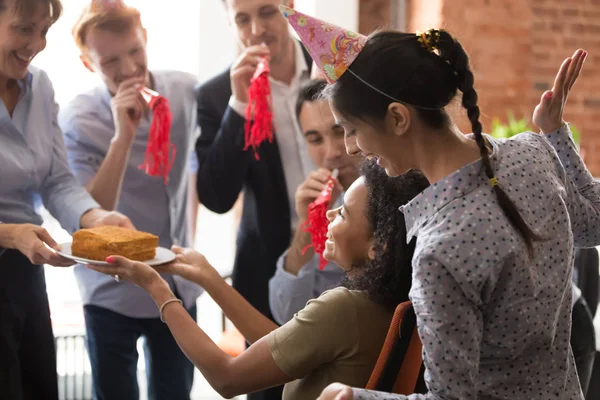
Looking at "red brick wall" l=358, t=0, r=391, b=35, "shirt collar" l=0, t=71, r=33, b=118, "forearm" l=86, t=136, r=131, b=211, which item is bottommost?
"forearm" l=86, t=136, r=131, b=211

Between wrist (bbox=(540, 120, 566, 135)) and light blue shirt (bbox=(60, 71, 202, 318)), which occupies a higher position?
wrist (bbox=(540, 120, 566, 135))

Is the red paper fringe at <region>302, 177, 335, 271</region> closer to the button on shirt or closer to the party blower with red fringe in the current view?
the party blower with red fringe

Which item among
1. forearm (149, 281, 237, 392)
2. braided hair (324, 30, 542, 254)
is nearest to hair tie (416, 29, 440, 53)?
braided hair (324, 30, 542, 254)

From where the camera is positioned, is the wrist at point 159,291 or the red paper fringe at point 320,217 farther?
the red paper fringe at point 320,217

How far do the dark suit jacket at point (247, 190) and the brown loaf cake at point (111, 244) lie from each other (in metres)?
0.46

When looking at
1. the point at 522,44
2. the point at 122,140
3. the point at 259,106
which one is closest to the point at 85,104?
the point at 122,140

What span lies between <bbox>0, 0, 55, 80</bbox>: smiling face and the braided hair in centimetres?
126

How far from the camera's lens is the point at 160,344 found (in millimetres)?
2404

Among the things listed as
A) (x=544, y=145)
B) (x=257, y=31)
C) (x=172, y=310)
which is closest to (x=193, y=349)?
(x=172, y=310)

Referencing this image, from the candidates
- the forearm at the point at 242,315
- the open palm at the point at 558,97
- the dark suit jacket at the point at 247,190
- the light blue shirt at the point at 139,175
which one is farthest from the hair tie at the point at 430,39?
the light blue shirt at the point at 139,175

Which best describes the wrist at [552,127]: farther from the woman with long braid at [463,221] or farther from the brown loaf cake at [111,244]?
the brown loaf cake at [111,244]

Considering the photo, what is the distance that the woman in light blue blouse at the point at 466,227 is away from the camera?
1.03 metres

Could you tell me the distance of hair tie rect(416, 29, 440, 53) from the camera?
3.72 feet

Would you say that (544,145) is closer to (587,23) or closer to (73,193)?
(73,193)
